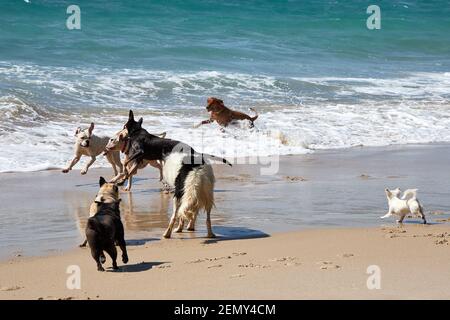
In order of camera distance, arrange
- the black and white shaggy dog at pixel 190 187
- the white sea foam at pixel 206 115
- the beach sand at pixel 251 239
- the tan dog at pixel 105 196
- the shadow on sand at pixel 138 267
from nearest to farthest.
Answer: the beach sand at pixel 251 239 → the shadow on sand at pixel 138 267 → the tan dog at pixel 105 196 → the black and white shaggy dog at pixel 190 187 → the white sea foam at pixel 206 115

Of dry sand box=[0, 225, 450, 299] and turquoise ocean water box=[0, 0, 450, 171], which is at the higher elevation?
turquoise ocean water box=[0, 0, 450, 171]

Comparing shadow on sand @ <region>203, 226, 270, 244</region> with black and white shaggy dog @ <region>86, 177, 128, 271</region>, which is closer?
black and white shaggy dog @ <region>86, 177, 128, 271</region>

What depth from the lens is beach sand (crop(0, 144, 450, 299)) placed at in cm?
675

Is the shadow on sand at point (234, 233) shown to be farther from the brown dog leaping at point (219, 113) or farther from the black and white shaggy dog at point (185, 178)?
the brown dog leaping at point (219, 113)

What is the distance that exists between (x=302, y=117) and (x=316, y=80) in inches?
271

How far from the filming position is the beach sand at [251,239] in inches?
266

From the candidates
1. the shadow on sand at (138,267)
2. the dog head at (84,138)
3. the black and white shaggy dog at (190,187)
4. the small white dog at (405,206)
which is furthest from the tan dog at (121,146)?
the small white dog at (405,206)

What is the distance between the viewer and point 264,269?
736 cm

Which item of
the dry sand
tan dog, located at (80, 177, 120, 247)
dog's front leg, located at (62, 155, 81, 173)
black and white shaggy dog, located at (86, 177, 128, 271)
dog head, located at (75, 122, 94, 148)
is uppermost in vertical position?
dog head, located at (75, 122, 94, 148)

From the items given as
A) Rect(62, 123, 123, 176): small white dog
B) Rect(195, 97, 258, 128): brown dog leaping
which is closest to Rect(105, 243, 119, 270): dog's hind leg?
Rect(62, 123, 123, 176): small white dog

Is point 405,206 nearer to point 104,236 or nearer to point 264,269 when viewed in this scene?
point 264,269

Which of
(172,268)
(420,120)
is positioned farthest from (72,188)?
(420,120)

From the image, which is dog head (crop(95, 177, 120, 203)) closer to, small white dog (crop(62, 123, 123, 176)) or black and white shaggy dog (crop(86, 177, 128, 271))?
black and white shaggy dog (crop(86, 177, 128, 271))

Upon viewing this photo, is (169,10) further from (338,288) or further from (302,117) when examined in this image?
(338,288)
